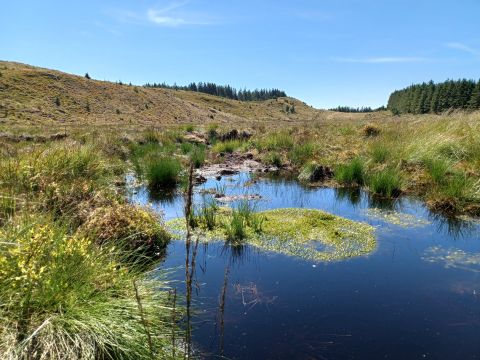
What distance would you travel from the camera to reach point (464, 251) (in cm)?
→ 633

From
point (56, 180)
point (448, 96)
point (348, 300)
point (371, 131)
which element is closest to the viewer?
point (348, 300)

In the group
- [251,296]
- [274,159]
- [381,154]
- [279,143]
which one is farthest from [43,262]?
[279,143]

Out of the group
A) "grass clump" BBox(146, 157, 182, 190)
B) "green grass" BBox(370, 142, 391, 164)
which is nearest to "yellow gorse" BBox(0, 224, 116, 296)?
"grass clump" BBox(146, 157, 182, 190)

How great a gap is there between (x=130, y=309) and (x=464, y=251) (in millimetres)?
5348

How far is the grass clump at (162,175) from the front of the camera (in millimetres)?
11117

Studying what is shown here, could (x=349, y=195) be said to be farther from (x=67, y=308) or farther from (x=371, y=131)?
(x=67, y=308)

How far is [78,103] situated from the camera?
5369 centimetres

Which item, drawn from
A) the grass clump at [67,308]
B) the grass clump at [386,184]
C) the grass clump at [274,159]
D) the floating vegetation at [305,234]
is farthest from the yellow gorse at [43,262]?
the grass clump at [274,159]

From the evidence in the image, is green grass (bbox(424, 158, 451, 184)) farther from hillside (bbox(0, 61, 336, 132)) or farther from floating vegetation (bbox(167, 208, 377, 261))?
hillside (bbox(0, 61, 336, 132))

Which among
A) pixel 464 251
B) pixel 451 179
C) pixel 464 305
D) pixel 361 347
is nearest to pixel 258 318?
pixel 361 347

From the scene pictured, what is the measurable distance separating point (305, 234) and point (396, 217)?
2.33 m

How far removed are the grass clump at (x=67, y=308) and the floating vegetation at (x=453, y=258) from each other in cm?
430

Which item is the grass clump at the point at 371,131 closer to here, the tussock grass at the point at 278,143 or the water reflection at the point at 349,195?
the tussock grass at the point at 278,143

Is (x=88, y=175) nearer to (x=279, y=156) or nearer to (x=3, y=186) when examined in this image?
(x=3, y=186)
